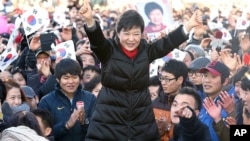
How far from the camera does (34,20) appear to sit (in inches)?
408

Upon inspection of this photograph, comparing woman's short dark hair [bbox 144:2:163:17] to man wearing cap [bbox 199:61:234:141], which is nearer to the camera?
man wearing cap [bbox 199:61:234:141]

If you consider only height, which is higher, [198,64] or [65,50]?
[65,50]

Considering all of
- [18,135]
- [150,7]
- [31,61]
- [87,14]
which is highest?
[87,14]

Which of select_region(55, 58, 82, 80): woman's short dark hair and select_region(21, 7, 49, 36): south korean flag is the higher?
select_region(21, 7, 49, 36): south korean flag

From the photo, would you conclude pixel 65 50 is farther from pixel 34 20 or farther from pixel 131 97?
pixel 131 97

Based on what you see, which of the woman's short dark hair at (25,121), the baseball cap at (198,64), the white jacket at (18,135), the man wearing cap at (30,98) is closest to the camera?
the white jacket at (18,135)

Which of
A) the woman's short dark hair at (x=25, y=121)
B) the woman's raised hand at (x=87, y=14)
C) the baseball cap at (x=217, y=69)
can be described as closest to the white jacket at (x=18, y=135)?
the woman's short dark hair at (x=25, y=121)

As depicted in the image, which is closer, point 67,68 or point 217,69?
point 67,68

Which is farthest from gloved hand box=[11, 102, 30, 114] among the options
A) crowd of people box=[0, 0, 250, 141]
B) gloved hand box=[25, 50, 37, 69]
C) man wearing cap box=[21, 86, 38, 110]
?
Answer: gloved hand box=[25, 50, 37, 69]

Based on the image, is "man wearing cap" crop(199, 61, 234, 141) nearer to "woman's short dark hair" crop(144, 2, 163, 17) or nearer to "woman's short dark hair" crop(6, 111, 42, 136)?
"woman's short dark hair" crop(144, 2, 163, 17)

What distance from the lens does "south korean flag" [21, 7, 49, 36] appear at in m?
10.1

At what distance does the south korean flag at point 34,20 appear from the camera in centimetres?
1012

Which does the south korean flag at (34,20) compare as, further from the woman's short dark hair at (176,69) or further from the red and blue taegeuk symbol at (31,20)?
the woman's short dark hair at (176,69)

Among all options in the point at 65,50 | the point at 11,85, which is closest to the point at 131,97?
the point at 11,85
